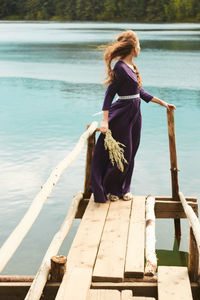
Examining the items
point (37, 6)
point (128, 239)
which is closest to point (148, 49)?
point (128, 239)

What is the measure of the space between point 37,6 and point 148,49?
334ft

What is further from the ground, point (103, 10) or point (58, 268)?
point (58, 268)

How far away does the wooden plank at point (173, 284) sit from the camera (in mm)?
3371

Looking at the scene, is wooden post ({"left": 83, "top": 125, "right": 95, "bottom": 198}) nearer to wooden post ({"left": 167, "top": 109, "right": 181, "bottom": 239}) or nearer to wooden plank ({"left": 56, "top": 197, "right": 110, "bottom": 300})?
wooden plank ({"left": 56, "top": 197, "right": 110, "bottom": 300})

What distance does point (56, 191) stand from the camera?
8.35 m

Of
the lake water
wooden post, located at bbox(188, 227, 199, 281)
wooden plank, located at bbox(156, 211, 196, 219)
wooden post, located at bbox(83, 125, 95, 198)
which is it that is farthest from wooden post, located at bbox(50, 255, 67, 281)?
wooden plank, located at bbox(156, 211, 196, 219)

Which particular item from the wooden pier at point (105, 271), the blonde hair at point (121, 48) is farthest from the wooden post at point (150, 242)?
the blonde hair at point (121, 48)

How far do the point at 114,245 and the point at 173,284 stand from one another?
0.69 meters

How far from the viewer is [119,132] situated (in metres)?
5.00

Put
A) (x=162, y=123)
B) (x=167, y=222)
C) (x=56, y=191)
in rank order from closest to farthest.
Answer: (x=167, y=222)
(x=56, y=191)
(x=162, y=123)

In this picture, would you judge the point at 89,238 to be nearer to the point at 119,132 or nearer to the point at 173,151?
Answer: the point at 119,132

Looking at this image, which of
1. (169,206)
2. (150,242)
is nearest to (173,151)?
(169,206)

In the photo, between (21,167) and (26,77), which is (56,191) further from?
(26,77)

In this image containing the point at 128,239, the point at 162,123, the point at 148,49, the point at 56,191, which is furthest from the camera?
the point at 148,49
